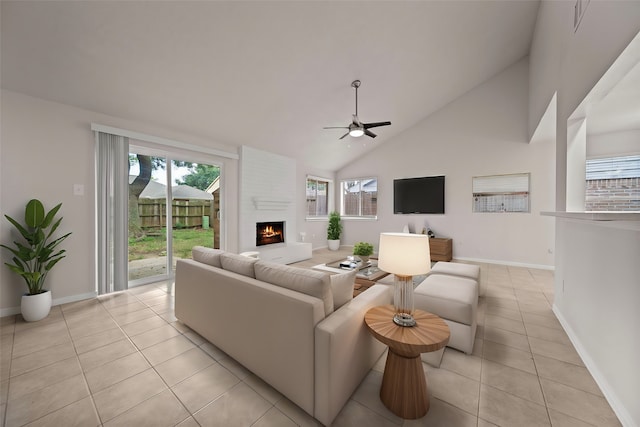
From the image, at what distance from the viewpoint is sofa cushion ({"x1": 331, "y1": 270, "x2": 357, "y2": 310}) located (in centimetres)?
165

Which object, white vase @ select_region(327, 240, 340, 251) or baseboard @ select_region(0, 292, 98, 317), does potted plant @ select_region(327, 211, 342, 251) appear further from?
baseboard @ select_region(0, 292, 98, 317)

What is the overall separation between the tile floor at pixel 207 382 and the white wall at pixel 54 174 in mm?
593

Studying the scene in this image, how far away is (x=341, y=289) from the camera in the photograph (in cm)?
168

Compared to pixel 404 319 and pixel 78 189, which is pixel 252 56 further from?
pixel 404 319

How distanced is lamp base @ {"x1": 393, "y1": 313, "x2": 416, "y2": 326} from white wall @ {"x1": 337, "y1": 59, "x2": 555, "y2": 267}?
4.90 meters

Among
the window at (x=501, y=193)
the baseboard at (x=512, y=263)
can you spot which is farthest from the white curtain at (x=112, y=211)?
the window at (x=501, y=193)

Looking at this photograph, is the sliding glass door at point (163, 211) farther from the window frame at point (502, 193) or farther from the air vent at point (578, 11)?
the window frame at point (502, 193)

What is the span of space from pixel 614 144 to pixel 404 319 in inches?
209

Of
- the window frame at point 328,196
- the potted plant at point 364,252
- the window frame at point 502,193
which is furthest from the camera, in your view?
the window frame at point 328,196

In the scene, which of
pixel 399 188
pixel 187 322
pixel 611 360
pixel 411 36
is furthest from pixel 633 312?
pixel 399 188

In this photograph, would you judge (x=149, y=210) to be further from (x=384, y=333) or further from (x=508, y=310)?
(x=508, y=310)

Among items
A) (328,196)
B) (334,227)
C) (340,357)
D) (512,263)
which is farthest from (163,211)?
(512,263)

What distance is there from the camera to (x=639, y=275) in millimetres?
1367

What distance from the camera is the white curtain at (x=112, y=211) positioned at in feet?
10.6
